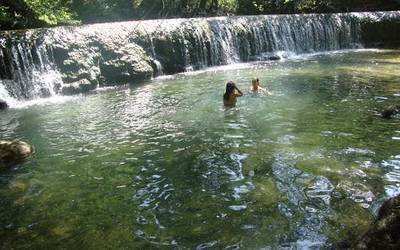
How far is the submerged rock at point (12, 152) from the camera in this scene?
8841 millimetres

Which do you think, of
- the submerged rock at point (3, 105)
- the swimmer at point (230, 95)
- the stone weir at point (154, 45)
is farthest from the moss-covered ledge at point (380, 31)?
the submerged rock at point (3, 105)

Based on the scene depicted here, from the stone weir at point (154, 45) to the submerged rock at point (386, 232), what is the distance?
14.1 meters

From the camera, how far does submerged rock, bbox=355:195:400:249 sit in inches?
142

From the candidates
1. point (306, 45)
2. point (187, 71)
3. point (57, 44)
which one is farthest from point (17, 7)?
point (306, 45)

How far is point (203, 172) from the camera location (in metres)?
7.95

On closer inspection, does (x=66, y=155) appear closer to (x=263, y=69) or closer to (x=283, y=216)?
(x=283, y=216)

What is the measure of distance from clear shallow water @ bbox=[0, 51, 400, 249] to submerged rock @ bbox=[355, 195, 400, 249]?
153cm

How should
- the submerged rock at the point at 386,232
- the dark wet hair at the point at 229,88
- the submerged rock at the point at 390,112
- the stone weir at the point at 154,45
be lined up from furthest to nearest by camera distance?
the stone weir at the point at 154,45
the dark wet hair at the point at 229,88
the submerged rock at the point at 390,112
the submerged rock at the point at 386,232

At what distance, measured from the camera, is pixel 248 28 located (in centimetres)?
2364

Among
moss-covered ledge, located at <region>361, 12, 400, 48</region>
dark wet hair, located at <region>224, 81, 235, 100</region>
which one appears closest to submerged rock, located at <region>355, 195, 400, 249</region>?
dark wet hair, located at <region>224, 81, 235, 100</region>

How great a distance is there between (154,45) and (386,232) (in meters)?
17.5

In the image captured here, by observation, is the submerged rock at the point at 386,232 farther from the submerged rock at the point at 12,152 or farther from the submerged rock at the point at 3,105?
the submerged rock at the point at 3,105

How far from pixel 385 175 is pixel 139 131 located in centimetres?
561

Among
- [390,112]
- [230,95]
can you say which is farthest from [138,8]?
[390,112]
